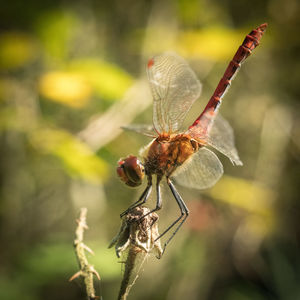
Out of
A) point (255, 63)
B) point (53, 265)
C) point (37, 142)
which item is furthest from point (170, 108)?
point (255, 63)

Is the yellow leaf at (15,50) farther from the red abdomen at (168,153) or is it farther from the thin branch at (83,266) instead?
the thin branch at (83,266)

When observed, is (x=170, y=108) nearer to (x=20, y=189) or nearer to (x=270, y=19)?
(x=20, y=189)

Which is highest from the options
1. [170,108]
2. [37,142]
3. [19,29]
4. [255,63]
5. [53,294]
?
[255,63]

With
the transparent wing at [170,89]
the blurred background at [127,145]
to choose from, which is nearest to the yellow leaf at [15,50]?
the blurred background at [127,145]

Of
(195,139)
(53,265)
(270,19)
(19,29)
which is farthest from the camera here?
(270,19)

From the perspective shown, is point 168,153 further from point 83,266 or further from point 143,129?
point 83,266

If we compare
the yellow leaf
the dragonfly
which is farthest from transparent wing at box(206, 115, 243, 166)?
the yellow leaf
